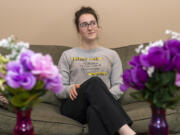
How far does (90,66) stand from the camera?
7.49ft

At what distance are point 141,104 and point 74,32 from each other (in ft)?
3.62

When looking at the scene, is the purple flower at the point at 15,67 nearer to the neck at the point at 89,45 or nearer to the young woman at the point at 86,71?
the young woman at the point at 86,71

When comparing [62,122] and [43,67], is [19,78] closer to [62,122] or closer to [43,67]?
[43,67]

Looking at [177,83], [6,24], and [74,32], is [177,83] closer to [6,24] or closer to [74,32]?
[74,32]

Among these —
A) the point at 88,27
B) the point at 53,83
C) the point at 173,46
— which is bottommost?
the point at 53,83

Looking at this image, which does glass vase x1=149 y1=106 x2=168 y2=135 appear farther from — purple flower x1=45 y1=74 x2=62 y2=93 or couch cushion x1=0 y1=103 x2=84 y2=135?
couch cushion x1=0 y1=103 x2=84 y2=135

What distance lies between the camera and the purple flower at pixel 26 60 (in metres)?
0.97

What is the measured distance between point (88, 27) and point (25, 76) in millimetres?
1401

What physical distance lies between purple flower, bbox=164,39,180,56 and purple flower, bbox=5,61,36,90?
0.50 metres

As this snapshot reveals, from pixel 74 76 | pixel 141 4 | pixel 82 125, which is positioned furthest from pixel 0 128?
pixel 141 4

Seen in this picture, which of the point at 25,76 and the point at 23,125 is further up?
the point at 25,76

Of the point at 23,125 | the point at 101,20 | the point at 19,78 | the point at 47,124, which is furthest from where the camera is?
→ the point at 101,20

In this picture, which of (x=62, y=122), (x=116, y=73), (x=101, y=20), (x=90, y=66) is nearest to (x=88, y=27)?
(x=90, y=66)

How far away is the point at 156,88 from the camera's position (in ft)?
3.43
